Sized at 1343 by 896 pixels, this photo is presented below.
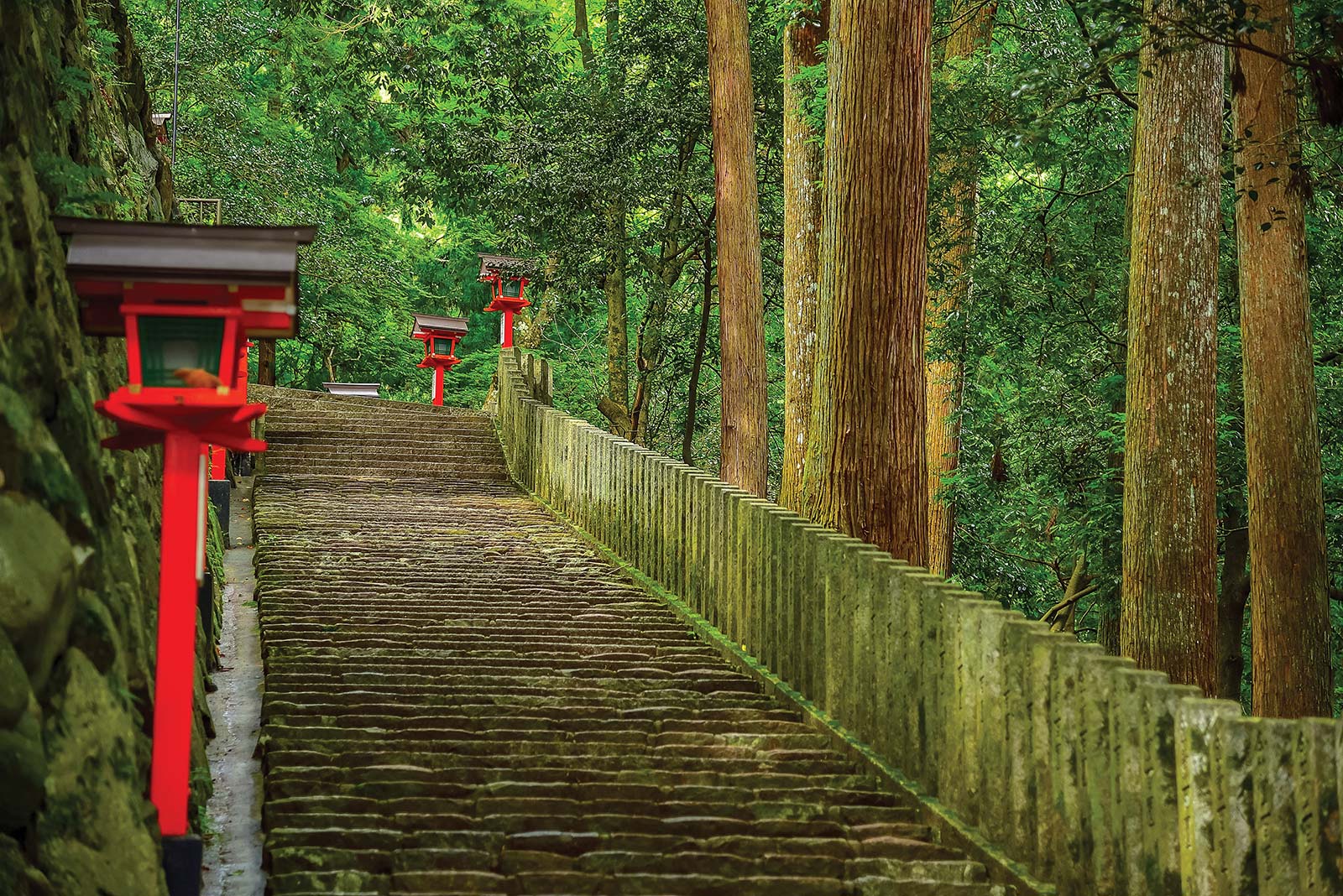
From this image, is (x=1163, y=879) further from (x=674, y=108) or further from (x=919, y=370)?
(x=674, y=108)

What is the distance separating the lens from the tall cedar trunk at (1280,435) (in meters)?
11.2

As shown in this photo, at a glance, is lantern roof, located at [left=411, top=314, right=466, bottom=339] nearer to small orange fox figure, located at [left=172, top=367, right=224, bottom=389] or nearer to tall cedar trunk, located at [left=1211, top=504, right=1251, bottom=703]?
tall cedar trunk, located at [left=1211, top=504, right=1251, bottom=703]

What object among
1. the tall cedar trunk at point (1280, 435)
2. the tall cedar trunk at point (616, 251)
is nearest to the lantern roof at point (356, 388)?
the tall cedar trunk at point (616, 251)

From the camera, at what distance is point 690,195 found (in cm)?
2091

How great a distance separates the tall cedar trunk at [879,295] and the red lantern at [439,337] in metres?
18.7

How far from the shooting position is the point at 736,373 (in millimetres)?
16094

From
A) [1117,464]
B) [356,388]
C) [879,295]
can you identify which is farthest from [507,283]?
[879,295]

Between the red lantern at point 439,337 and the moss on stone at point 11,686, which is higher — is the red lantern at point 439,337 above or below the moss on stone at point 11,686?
above

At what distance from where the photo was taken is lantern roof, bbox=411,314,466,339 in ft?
90.0

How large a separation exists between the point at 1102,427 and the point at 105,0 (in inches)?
388

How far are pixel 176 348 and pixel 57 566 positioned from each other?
3.60 feet

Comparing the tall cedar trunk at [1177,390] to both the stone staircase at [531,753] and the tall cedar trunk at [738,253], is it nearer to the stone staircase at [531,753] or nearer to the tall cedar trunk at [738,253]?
the stone staircase at [531,753]

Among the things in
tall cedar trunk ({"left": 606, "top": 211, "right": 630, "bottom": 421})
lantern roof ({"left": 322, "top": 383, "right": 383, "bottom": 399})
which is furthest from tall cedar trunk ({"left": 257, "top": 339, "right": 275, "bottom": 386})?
tall cedar trunk ({"left": 606, "top": 211, "right": 630, "bottom": 421})

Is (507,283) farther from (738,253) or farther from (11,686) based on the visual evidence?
(11,686)
